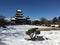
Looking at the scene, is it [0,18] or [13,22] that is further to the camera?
[13,22]

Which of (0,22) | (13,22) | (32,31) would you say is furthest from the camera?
(13,22)

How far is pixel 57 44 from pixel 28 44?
2257 millimetres

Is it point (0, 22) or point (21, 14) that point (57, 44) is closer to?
point (0, 22)

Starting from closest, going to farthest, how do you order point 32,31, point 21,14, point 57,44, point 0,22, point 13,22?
1. point 57,44
2. point 32,31
3. point 0,22
4. point 13,22
5. point 21,14

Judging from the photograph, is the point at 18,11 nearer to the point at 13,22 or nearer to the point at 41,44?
the point at 13,22

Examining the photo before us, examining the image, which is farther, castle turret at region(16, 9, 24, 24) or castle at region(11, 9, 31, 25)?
castle turret at region(16, 9, 24, 24)

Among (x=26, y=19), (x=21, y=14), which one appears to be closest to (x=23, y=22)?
(x=26, y=19)

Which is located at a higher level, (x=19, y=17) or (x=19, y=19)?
(x=19, y=17)

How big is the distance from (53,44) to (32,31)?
4153 millimetres

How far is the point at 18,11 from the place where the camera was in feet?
257

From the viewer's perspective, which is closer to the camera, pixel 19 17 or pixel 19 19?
pixel 19 19

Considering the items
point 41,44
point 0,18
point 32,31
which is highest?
point 0,18

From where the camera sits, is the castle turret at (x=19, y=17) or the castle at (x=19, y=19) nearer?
the castle at (x=19, y=19)

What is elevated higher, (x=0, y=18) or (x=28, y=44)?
(x=0, y=18)
